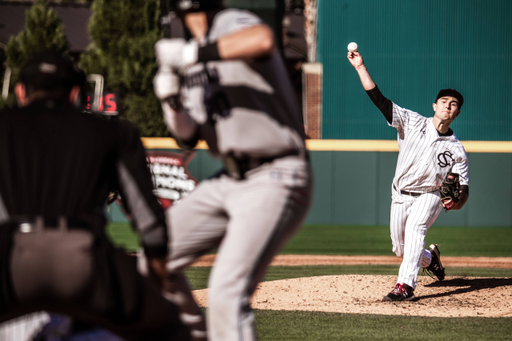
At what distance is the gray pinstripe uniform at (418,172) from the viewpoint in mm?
6766

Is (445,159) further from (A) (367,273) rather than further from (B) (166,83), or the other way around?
(B) (166,83)

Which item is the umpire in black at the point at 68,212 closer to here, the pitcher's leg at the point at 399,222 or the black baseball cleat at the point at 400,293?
the black baseball cleat at the point at 400,293

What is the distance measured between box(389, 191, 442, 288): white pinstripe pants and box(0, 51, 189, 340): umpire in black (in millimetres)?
4263

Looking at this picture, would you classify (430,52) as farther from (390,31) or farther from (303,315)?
(303,315)

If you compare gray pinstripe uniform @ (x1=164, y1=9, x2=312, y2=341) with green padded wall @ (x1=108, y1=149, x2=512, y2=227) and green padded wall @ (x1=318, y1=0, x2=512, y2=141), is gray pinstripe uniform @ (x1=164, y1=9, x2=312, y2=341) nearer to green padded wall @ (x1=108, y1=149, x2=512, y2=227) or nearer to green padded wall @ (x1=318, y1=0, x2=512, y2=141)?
green padded wall @ (x1=108, y1=149, x2=512, y2=227)

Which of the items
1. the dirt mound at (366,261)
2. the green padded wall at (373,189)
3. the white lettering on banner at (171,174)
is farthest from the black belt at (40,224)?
the white lettering on banner at (171,174)

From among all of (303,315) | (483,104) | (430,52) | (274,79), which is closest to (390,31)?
(430,52)

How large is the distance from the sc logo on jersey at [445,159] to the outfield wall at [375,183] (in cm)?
890

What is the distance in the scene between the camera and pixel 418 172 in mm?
6859

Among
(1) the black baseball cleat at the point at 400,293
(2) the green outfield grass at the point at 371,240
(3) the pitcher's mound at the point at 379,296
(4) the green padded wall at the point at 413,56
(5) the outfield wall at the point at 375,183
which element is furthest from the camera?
(4) the green padded wall at the point at 413,56

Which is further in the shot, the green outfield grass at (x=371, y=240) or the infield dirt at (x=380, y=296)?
the green outfield grass at (x=371, y=240)

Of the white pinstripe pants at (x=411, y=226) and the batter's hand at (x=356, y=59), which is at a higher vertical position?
the batter's hand at (x=356, y=59)

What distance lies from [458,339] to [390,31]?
1655cm

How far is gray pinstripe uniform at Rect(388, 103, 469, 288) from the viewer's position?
677 cm
